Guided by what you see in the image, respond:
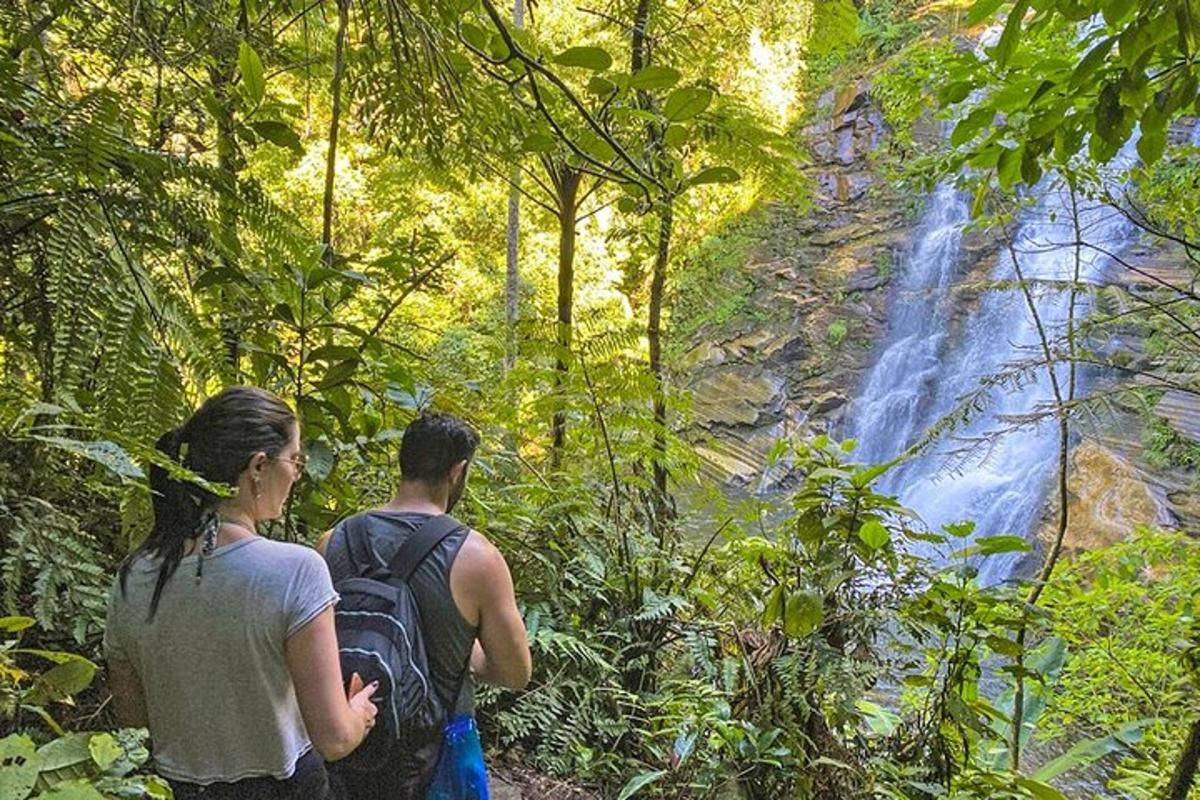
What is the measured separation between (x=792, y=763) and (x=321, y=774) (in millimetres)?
1425

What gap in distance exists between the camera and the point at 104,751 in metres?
0.83

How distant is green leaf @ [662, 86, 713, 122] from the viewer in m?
1.06

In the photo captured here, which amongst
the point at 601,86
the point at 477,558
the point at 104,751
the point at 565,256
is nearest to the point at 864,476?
the point at 477,558

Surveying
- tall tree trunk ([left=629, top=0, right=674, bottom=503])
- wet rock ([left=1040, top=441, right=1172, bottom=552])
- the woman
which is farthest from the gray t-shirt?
wet rock ([left=1040, top=441, right=1172, bottom=552])

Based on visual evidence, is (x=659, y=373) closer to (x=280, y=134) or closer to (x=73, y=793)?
(x=280, y=134)

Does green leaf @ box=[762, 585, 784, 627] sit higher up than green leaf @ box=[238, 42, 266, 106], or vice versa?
green leaf @ box=[238, 42, 266, 106]

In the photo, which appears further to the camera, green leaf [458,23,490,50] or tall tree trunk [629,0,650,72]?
tall tree trunk [629,0,650,72]

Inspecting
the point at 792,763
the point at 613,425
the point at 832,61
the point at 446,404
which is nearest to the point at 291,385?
the point at 446,404

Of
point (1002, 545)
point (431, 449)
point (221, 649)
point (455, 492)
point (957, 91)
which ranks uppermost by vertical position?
point (957, 91)

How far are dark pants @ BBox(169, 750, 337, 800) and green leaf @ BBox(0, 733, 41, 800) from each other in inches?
27.2

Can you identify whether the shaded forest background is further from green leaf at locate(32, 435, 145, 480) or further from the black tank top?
the black tank top

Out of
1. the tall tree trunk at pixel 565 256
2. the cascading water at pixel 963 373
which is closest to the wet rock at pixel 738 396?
the cascading water at pixel 963 373

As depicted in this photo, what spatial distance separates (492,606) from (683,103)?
4.08ft

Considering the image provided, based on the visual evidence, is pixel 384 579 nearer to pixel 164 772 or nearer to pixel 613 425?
pixel 164 772
